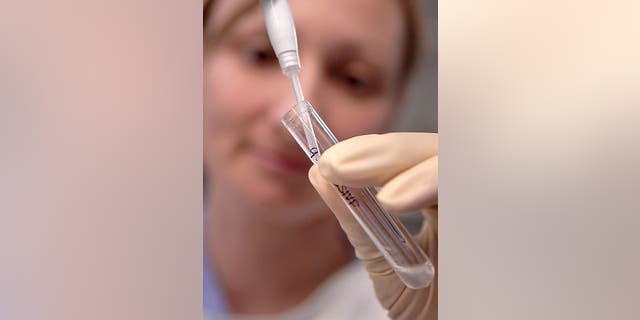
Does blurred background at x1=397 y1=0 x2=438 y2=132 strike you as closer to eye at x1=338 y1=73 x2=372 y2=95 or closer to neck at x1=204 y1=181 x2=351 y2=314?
eye at x1=338 y1=73 x2=372 y2=95

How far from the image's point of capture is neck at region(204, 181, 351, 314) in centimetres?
74

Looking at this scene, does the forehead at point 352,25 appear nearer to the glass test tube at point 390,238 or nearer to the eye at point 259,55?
the eye at point 259,55

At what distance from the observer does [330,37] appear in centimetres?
72

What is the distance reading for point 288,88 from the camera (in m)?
0.75

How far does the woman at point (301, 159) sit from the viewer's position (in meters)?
0.67

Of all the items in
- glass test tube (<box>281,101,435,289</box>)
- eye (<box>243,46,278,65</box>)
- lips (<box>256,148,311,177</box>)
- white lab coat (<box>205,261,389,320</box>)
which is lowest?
white lab coat (<box>205,261,389,320</box>)

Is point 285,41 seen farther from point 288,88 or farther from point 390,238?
point 390,238

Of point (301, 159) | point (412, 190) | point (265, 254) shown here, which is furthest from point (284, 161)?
point (412, 190)

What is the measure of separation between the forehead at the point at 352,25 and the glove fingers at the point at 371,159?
5.1 inches

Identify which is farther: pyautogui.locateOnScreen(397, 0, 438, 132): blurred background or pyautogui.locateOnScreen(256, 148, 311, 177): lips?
pyautogui.locateOnScreen(256, 148, 311, 177): lips

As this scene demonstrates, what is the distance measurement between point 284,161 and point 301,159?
23mm

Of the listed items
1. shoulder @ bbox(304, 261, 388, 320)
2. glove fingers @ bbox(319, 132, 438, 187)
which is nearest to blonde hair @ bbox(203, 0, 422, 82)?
glove fingers @ bbox(319, 132, 438, 187)
